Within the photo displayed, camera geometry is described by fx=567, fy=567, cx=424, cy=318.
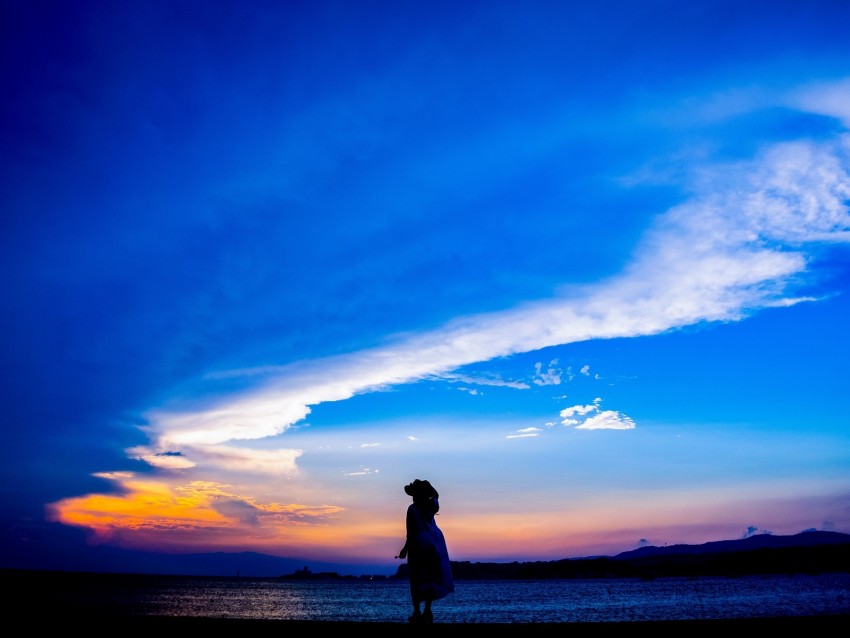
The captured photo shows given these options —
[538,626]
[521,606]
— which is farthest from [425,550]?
[521,606]

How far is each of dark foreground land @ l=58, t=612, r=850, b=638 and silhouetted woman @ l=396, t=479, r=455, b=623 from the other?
9.19 ft

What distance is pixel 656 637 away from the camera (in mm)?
5551

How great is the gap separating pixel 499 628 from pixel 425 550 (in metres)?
3.38

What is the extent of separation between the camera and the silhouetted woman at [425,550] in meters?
9.28

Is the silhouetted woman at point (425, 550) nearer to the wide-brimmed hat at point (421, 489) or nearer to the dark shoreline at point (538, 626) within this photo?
the wide-brimmed hat at point (421, 489)

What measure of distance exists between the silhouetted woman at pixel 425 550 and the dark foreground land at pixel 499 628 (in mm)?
2800

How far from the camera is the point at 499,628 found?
6.11 meters

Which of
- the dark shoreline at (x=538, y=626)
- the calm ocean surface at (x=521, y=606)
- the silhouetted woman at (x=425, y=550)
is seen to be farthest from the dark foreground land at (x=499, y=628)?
the calm ocean surface at (x=521, y=606)

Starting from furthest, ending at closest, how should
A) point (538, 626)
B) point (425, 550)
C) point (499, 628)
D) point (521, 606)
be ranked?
1. point (521, 606)
2. point (425, 550)
3. point (538, 626)
4. point (499, 628)

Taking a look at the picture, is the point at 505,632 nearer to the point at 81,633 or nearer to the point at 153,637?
the point at 153,637

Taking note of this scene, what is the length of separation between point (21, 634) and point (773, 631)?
7602 millimetres

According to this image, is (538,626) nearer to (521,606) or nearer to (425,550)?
(425,550)

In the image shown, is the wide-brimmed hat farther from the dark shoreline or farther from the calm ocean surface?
the calm ocean surface

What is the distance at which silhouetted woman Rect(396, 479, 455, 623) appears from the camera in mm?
9281
